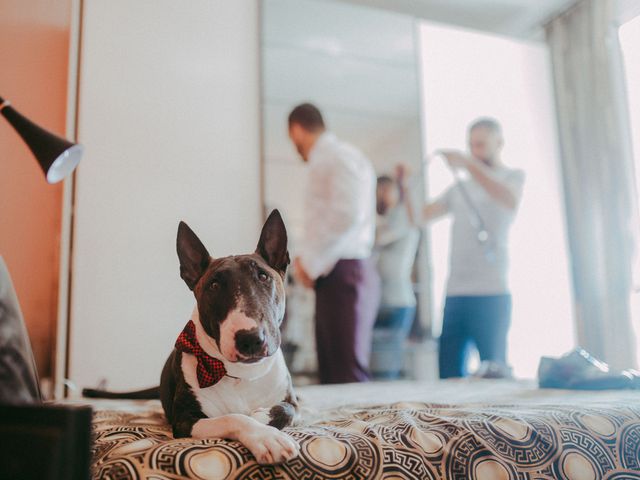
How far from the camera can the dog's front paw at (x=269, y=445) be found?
723mm

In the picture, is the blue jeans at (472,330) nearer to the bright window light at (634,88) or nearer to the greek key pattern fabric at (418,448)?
the bright window light at (634,88)

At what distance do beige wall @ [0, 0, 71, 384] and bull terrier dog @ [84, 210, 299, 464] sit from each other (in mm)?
1471

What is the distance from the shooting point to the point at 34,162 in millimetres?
2307

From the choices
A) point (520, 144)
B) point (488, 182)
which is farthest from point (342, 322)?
point (520, 144)

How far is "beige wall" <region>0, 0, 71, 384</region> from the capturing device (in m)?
2.22

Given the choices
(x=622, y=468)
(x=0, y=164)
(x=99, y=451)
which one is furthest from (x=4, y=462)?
(x=0, y=164)

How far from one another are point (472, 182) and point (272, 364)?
2.12 meters

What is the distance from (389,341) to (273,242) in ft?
6.83

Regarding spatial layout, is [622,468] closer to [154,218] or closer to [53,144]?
[53,144]

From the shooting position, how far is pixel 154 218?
253 centimetres

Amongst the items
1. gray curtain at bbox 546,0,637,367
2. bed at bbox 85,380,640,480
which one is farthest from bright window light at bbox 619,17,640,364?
bed at bbox 85,380,640,480

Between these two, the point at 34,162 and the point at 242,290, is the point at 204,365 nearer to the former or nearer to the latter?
the point at 242,290

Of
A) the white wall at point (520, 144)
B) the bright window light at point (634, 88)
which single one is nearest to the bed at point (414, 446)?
the bright window light at point (634, 88)

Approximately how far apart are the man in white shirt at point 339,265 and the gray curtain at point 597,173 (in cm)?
136
